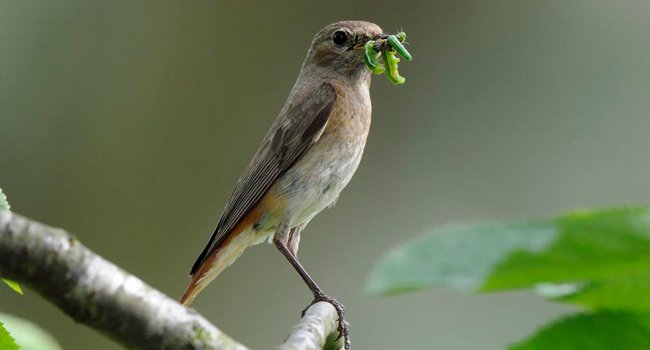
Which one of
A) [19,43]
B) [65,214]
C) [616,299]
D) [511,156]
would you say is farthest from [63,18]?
[616,299]

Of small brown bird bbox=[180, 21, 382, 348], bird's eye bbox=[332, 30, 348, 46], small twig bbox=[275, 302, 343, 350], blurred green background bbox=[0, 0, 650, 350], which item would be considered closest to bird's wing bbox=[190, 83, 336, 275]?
small brown bird bbox=[180, 21, 382, 348]

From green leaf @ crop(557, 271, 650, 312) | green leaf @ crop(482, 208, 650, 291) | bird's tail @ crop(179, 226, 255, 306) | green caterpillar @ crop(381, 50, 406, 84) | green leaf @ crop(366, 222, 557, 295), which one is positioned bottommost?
green leaf @ crop(366, 222, 557, 295)

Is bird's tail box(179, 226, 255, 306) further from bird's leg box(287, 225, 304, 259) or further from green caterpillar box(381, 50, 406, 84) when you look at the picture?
green caterpillar box(381, 50, 406, 84)

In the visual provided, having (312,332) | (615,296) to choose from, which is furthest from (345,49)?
(615,296)

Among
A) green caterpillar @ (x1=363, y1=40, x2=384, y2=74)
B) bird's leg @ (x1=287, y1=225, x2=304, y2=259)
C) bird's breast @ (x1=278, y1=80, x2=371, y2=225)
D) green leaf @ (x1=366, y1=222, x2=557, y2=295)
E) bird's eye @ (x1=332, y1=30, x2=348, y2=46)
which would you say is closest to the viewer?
green leaf @ (x1=366, y1=222, x2=557, y2=295)

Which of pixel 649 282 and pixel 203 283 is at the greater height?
pixel 203 283

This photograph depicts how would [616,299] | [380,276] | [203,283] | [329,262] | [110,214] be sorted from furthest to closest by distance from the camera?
1. [110,214]
2. [329,262]
3. [203,283]
4. [616,299]
5. [380,276]

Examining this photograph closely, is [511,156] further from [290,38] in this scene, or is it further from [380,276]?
[380,276]

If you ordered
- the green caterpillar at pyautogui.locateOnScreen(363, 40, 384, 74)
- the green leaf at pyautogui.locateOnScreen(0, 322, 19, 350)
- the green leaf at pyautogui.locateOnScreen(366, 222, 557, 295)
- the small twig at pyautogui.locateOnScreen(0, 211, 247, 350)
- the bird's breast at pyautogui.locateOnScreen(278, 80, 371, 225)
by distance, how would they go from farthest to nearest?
the green caterpillar at pyautogui.locateOnScreen(363, 40, 384, 74) < the bird's breast at pyautogui.locateOnScreen(278, 80, 371, 225) < the green leaf at pyautogui.locateOnScreen(0, 322, 19, 350) < the small twig at pyautogui.locateOnScreen(0, 211, 247, 350) < the green leaf at pyautogui.locateOnScreen(366, 222, 557, 295)
